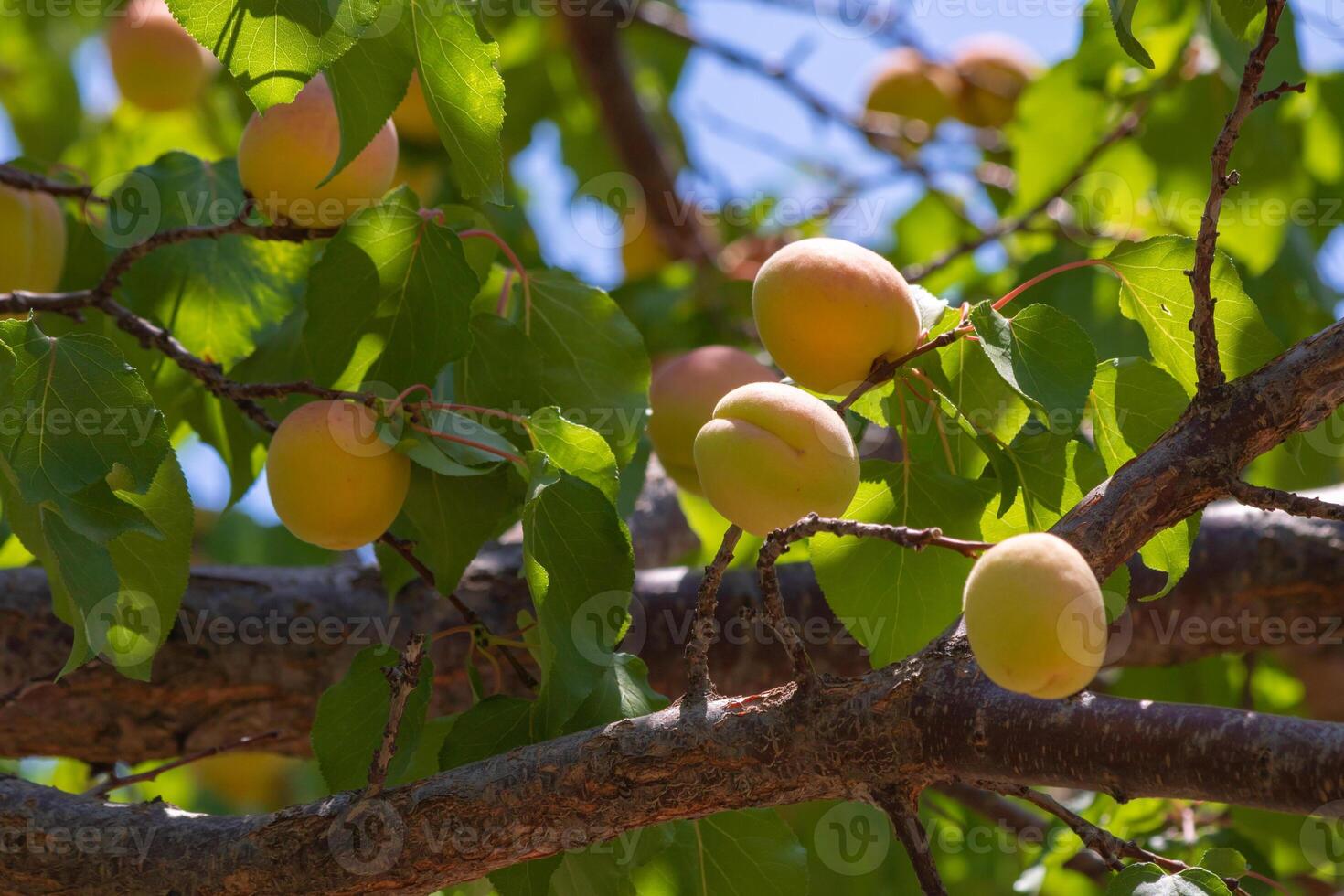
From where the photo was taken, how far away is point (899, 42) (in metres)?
3.15

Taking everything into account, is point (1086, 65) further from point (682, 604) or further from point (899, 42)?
point (682, 604)

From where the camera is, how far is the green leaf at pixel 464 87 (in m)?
1.22

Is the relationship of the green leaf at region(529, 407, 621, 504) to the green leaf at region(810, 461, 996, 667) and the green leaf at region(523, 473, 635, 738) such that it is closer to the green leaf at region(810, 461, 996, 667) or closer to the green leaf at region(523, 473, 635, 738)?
the green leaf at region(523, 473, 635, 738)

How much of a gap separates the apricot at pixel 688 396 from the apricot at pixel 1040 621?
86cm

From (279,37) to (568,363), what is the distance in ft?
1.75

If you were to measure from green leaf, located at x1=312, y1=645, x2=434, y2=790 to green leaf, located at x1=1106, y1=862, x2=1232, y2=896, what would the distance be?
67 centimetres

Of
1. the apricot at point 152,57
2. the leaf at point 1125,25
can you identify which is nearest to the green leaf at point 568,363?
the leaf at point 1125,25

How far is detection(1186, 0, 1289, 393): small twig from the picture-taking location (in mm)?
958

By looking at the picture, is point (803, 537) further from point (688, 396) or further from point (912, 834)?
point (688, 396)

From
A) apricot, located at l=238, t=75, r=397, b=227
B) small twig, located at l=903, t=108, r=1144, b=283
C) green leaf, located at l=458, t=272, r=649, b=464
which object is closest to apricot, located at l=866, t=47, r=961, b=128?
small twig, located at l=903, t=108, r=1144, b=283

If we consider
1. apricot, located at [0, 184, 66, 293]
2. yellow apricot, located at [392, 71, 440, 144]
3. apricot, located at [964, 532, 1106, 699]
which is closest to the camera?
apricot, located at [964, 532, 1106, 699]

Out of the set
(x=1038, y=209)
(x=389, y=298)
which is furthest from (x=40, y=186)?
(x=1038, y=209)

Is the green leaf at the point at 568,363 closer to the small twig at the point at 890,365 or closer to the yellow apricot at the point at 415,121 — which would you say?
the small twig at the point at 890,365

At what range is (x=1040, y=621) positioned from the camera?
81 cm
